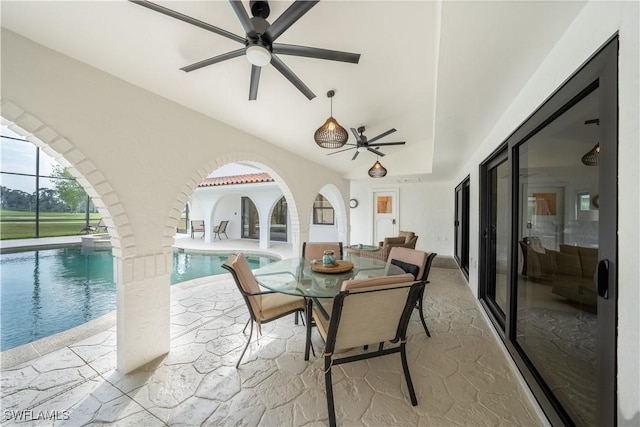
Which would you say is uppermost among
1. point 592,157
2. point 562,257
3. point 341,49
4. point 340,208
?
point 341,49

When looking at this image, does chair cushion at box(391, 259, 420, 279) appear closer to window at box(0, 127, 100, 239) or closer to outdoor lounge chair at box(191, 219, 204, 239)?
outdoor lounge chair at box(191, 219, 204, 239)

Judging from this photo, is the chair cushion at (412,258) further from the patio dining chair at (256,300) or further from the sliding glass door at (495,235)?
the patio dining chair at (256,300)

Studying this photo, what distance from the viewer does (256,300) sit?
2.26 m

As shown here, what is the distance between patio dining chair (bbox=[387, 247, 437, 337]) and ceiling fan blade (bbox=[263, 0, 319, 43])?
2.25m

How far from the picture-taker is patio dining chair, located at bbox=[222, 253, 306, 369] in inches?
81.2

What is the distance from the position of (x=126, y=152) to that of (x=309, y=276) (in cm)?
192

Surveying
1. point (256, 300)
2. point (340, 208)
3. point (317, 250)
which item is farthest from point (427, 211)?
point (256, 300)

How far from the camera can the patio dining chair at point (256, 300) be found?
206cm

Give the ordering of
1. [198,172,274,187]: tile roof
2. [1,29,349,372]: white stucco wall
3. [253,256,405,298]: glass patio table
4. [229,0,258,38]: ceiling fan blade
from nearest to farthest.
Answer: [229,0,258,38]: ceiling fan blade, [1,29,349,372]: white stucco wall, [253,256,405,298]: glass patio table, [198,172,274,187]: tile roof

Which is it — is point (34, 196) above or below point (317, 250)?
above

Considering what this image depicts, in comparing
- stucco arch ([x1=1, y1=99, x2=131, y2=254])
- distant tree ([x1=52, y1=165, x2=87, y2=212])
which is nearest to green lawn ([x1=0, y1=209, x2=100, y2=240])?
distant tree ([x1=52, y1=165, x2=87, y2=212])

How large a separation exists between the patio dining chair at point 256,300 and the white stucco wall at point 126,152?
75cm

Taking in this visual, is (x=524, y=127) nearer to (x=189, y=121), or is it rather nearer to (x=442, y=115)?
(x=442, y=115)

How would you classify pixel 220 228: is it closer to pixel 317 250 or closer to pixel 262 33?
pixel 317 250
